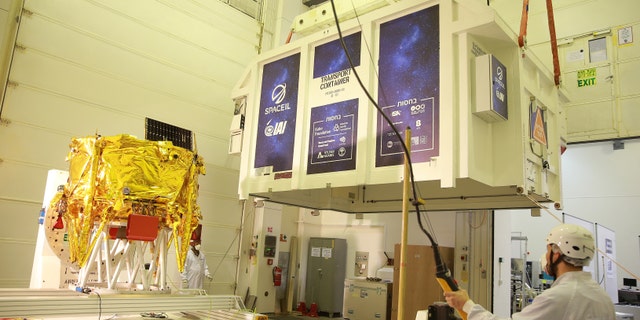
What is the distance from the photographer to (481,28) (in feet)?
12.2

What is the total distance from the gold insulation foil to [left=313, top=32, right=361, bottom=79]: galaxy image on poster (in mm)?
1729

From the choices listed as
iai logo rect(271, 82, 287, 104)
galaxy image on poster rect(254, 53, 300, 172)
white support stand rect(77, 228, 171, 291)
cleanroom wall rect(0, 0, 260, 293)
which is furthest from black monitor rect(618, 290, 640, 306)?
white support stand rect(77, 228, 171, 291)

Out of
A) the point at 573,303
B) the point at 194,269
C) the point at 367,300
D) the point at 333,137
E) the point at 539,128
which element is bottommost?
the point at 367,300

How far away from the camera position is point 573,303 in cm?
288

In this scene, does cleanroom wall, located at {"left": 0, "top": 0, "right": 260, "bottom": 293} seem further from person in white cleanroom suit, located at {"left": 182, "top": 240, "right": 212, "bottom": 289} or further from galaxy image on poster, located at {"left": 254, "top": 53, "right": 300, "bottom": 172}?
galaxy image on poster, located at {"left": 254, "top": 53, "right": 300, "bottom": 172}

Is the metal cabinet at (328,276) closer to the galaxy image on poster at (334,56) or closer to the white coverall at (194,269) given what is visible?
the white coverall at (194,269)

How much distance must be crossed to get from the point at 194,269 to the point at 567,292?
642 centimetres

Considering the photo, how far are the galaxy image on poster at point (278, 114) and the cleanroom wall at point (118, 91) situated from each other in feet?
6.60

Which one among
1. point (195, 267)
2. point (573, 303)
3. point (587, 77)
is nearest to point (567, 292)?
point (573, 303)

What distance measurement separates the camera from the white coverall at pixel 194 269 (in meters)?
7.92

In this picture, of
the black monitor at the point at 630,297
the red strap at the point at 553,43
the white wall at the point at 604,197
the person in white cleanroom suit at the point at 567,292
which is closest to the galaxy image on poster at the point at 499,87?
the red strap at the point at 553,43

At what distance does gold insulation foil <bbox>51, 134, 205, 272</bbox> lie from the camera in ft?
11.6

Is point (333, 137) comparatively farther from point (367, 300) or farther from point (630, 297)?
point (630, 297)

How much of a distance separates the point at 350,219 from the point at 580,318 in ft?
26.9
